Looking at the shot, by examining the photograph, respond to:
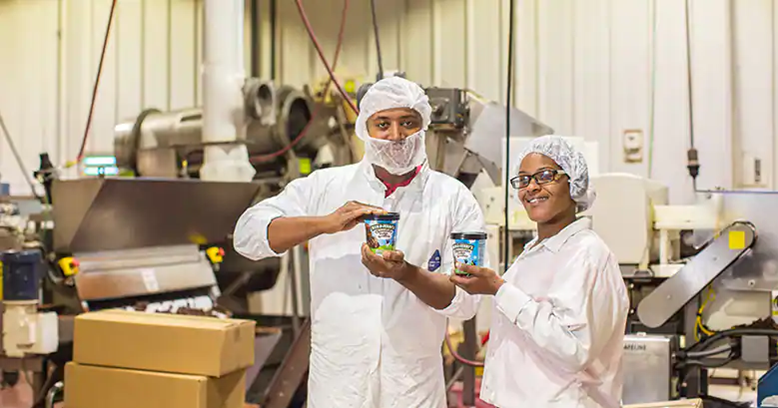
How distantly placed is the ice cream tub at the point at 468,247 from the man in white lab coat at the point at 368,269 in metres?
0.16

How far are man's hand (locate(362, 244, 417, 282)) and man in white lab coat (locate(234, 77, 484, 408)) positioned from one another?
2.4 inches

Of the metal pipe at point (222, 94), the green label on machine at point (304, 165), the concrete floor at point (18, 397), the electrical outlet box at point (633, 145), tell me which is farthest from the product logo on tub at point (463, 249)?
the electrical outlet box at point (633, 145)

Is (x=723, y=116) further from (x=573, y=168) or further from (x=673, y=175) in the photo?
(x=573, y=168)

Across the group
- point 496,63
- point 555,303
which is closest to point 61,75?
point 496,63

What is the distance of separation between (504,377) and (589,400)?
18 centimetres

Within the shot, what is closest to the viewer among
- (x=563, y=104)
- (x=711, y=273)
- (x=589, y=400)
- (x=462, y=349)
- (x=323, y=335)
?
(x=589, y=400)

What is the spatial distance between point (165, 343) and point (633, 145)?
10.8ft

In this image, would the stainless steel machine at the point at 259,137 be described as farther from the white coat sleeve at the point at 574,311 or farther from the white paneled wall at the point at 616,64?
the white coat sleeve at the point at 574,311

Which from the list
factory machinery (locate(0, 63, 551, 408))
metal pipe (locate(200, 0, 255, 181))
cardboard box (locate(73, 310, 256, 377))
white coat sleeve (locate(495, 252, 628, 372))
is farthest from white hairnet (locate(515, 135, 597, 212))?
metal pipe (locate(200, 0, 255, 181))

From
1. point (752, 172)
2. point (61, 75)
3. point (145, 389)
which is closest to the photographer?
point (145, 389)

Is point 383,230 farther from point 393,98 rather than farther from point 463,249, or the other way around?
point 393,98

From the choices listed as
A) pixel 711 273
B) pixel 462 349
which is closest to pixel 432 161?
pixel 462 349

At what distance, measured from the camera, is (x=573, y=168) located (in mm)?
1581

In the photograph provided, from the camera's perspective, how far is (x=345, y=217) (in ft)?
5.40
